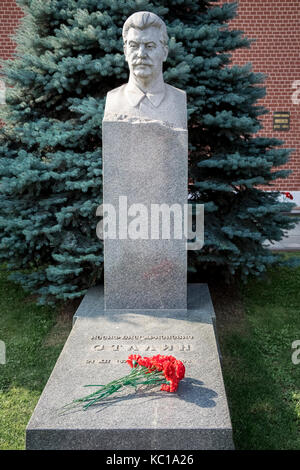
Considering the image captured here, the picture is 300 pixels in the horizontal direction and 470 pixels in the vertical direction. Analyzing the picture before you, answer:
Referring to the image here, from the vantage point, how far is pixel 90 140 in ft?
14.2

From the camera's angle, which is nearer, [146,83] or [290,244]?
[146,83]

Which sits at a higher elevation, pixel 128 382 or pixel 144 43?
pixel 144 43

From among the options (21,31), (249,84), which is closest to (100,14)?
(21,31)

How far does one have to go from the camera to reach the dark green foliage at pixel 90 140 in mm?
4008

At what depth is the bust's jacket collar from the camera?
3.42 meters

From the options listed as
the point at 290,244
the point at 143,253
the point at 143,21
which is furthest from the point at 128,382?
the point at 290,244

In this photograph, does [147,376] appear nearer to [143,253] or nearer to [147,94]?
[143,253]

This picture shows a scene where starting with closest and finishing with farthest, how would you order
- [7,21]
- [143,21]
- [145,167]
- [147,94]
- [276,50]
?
1. [143,21]
2. [145,167]
3. [147,94]
4. [7,21]
5. [276,50]

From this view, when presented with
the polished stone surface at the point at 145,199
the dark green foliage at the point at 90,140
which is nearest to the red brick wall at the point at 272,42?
the dark green foliage at the point at 90,140

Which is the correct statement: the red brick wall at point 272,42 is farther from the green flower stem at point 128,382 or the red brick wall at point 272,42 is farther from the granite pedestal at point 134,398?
the green flower stem at point 128,382

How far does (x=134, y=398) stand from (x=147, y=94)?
221cm

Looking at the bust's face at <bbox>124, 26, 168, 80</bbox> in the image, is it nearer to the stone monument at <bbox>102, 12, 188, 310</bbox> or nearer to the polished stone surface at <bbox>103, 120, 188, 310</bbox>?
the stone monument at <bbox>102, 12, 188, 310</bbox>

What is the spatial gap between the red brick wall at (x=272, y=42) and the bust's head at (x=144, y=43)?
5.54 metres

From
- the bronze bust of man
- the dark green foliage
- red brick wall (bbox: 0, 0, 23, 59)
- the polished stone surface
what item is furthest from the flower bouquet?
red brick wall (bbox: 0, 0, 23, 59)
